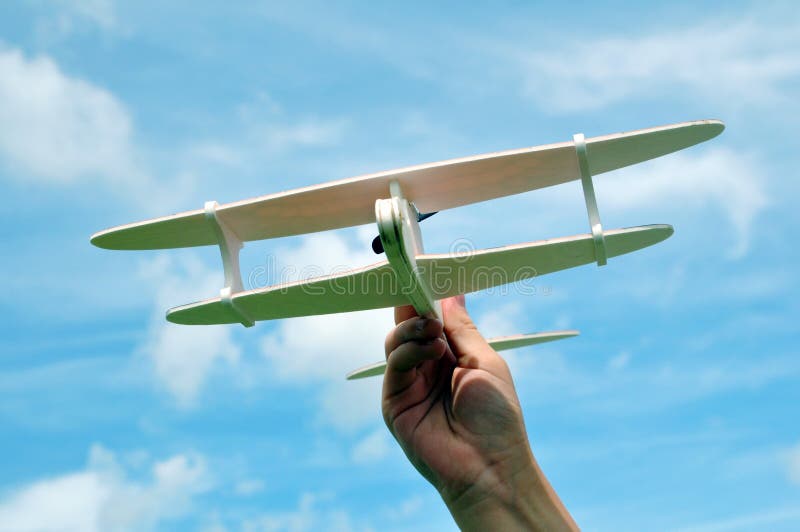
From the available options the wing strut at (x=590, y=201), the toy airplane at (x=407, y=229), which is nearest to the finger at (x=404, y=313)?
the toy airplane at (x=407, y=229)

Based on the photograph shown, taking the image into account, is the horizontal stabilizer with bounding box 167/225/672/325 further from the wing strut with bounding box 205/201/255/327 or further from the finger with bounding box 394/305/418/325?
the finger with bounding box 394/305/418/325

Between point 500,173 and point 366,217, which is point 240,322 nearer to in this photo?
point 366,217

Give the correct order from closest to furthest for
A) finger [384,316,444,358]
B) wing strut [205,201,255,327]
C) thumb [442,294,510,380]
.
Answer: finger [384,316,444,358] < wing strut [205,201,255,327] < thumb [442,294,510,380]

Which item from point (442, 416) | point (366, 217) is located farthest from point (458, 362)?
point (366, 217)

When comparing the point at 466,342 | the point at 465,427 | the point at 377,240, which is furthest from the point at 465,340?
the point at 377,240

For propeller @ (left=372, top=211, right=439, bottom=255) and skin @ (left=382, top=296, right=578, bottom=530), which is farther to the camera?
propeller @ (left=372, top=211, right=439, bottom=255)

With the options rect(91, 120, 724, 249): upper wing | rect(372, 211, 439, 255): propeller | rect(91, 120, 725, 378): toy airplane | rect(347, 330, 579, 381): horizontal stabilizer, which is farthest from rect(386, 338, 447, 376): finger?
rect(347, 330, 579, 381): horizontal stabilizer

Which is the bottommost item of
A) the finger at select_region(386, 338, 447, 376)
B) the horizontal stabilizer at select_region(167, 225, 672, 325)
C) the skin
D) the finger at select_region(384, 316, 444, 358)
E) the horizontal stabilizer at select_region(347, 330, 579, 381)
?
the skin
